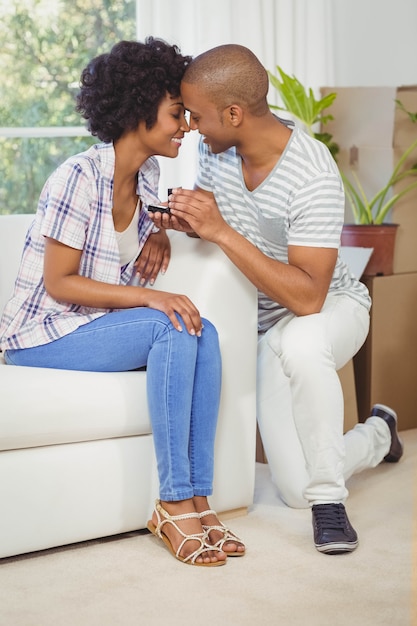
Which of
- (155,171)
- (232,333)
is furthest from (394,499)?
(155,171)

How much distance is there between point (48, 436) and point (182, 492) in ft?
0.95

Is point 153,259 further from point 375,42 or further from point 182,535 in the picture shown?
point 375,42

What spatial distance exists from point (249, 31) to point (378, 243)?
98cm

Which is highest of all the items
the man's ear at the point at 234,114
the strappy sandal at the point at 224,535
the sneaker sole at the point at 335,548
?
the man's ear at the point at 234,114

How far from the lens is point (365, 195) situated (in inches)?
117

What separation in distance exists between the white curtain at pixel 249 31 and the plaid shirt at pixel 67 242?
1186mm

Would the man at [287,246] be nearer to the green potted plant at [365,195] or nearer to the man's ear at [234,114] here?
the man's ear at [234,114]

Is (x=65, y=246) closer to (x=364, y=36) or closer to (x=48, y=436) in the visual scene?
(x=48, y=436)

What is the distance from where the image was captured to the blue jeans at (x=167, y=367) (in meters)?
1.91

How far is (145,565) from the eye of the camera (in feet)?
6.16

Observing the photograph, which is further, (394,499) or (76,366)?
(394,499)

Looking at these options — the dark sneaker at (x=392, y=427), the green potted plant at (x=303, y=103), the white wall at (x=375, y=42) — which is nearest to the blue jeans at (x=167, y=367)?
the dark sneaker at (x=392, y=427)

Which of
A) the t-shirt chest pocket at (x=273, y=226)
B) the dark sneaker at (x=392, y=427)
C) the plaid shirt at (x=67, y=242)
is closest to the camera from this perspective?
the plaid shirt at (x=67, y=242)

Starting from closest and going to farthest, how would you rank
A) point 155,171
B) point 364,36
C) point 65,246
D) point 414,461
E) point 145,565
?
point 145,565 → point 65,246 → point 155,171 → point 414,461 → point 364,36
